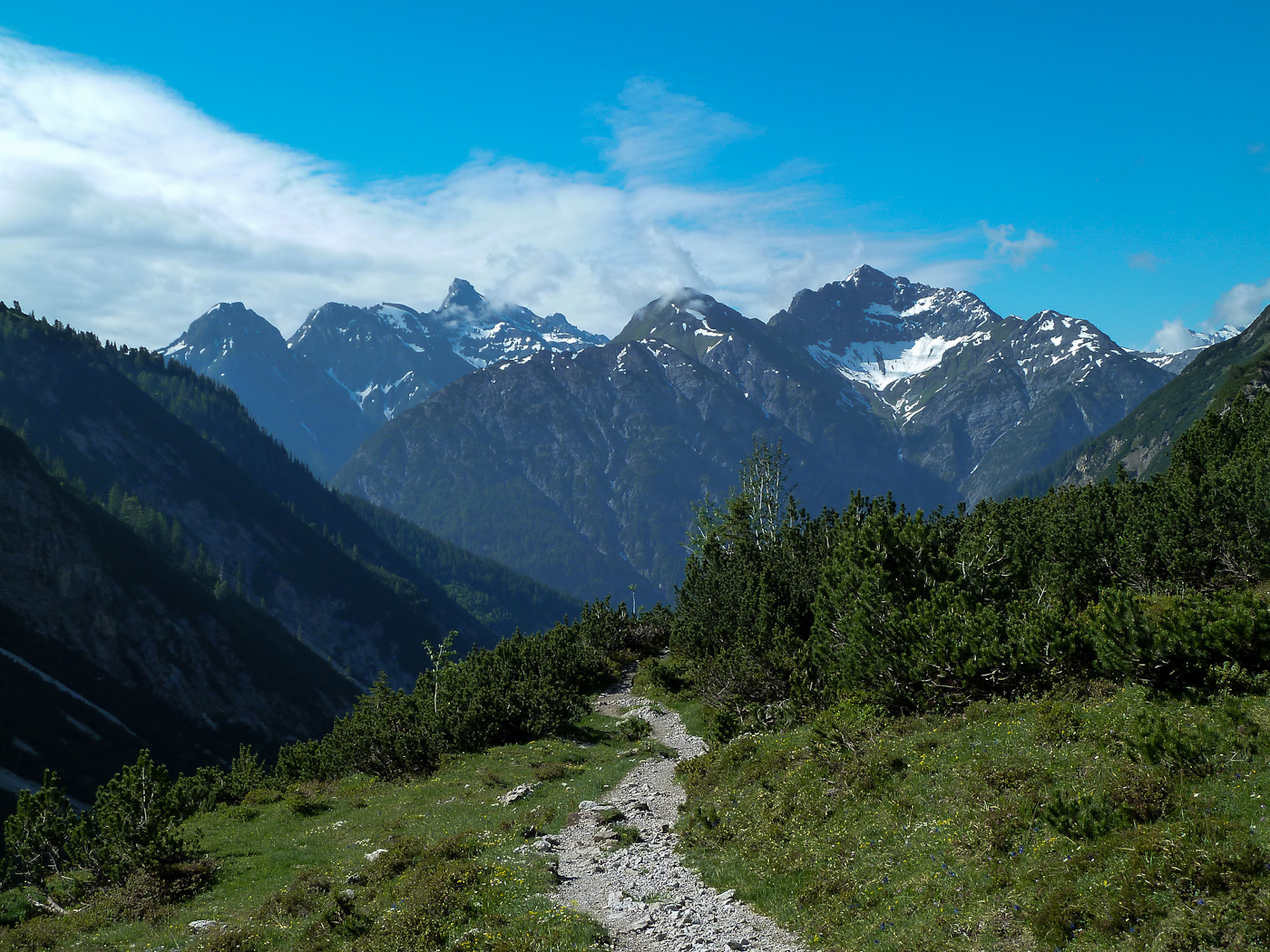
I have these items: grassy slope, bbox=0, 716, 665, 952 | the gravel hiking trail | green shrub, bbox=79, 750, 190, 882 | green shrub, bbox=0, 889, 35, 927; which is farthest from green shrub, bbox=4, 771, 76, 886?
the gravel hiking trail

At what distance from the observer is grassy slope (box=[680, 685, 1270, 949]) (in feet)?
35.1

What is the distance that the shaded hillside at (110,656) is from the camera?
400 ft

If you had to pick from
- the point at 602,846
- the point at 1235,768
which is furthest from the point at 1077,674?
the point at 602,846

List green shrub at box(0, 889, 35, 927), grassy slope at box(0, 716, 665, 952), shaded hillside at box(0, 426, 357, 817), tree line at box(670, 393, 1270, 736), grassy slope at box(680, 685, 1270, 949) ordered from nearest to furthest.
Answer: grassy slope at box(680, 685, 1270, 949) → grassy slope at box(0, 716, 665, 952) → tree line at box(670, 393, 1270, 736) → green shrub at box(0, 889, 35, 927) → shaded hillside at box(0, 426, 357, 817)

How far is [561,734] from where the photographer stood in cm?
4288

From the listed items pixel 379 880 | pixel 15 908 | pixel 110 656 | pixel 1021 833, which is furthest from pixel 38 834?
pixel 110 656

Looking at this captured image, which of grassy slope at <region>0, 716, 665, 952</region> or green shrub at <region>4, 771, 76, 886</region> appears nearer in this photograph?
grassy slope at <region>0, 716, 665, 952</region>

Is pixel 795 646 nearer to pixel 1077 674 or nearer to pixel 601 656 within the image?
pixel 1077 674

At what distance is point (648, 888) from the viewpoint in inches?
706

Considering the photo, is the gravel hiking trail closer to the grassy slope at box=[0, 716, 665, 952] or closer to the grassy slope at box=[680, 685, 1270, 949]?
the grassy slope at box=[680, 685, 1270, 949]

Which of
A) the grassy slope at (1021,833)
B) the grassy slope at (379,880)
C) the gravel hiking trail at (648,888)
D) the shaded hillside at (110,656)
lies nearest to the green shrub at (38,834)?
the grassy slope at (379,880)

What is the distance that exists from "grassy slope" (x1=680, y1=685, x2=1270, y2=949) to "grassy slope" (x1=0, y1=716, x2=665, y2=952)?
185 inches

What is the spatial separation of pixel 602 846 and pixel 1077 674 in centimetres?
1379

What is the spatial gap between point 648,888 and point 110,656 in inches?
6826
